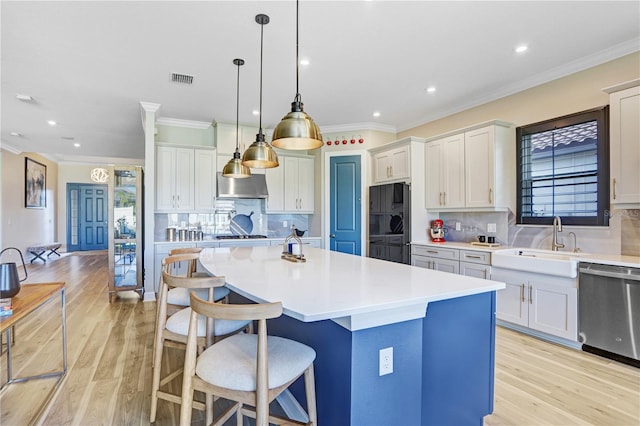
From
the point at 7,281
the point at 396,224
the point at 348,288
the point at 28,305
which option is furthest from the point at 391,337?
the point at 396,224

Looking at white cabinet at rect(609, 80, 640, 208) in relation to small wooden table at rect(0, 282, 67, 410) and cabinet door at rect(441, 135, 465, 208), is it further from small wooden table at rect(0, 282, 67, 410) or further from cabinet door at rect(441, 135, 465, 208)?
small wooden table at rect(0, 282, 67, 410)

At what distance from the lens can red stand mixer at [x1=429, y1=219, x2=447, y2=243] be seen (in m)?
4.77

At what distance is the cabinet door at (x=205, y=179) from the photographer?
206 inches

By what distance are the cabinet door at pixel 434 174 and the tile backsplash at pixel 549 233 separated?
35 cm

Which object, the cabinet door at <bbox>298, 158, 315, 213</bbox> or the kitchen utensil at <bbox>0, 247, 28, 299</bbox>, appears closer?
the kitchen utensil at <bbox>0, 247, 28, 299</bbox>

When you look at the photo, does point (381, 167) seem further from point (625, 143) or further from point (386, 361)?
point (386, 361)

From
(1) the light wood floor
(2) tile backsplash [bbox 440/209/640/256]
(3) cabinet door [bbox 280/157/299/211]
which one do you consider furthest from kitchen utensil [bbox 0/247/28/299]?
(2) tile backsplash [bbox 440/209/640/256]

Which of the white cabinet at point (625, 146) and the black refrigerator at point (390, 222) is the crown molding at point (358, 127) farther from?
the white cabinet at point (625, 146)

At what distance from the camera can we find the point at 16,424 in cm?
194

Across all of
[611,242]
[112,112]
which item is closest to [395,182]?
[611,242]

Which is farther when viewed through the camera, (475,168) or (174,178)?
Answer: (174,178)

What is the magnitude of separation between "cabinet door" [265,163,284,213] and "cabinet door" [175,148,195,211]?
3.96ft

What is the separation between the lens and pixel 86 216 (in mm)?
10102

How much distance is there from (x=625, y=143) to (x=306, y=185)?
4239 millimetres
